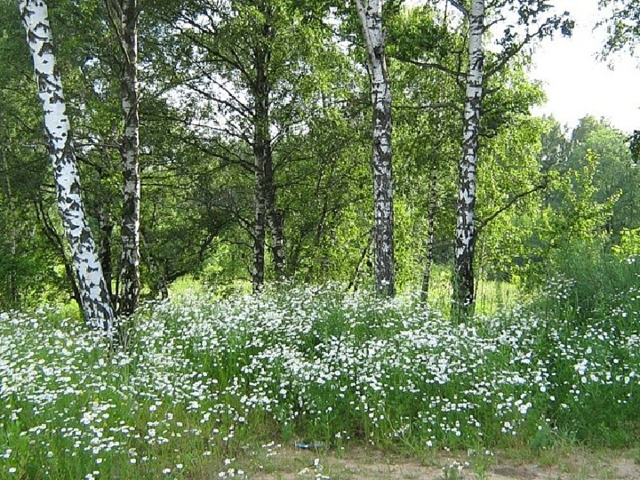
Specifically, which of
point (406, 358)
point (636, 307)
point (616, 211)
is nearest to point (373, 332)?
point (406, 358)

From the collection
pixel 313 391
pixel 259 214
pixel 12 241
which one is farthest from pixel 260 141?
pixel 313 391

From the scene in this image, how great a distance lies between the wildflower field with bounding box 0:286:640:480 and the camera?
5.25 metres

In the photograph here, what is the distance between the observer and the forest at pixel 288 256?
5750 millimetres

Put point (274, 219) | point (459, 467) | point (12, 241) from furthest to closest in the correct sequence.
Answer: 1. point (12, 241)
2. point (274, 219)
3. point (459, 467)

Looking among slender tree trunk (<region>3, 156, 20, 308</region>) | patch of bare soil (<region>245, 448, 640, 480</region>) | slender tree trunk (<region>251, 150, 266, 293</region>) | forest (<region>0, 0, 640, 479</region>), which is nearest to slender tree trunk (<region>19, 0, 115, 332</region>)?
forest (<region>0, 0, 640, 479</region>)

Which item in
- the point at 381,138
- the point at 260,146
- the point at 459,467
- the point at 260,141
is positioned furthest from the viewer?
the point at 260,146

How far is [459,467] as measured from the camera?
4.84 meters

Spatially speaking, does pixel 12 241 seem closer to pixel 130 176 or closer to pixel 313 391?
pixel 130 176

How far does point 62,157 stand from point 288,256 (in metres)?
13.2

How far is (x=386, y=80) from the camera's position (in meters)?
10.4

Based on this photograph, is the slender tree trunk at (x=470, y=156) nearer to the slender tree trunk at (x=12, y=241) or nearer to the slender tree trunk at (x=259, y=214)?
the slender tree trunk at (x=259, y=214)

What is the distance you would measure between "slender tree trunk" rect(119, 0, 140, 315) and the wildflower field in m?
3.12

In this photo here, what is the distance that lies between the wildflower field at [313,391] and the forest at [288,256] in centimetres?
4

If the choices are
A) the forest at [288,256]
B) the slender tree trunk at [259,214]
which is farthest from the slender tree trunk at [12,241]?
the slender tree trunk at [259,214]
